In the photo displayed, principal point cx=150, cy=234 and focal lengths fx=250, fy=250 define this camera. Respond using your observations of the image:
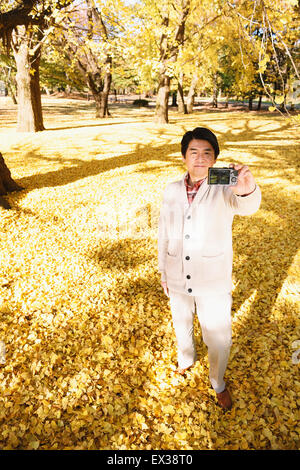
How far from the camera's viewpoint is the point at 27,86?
41.7 ft

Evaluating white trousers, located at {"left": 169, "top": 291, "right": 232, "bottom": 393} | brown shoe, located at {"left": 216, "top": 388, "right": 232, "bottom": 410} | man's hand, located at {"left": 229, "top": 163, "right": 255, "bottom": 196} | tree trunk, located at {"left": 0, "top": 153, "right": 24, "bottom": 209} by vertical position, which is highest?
man's hand, located at {"left": 229, "top": 163, "right": 255, "bottom": 196}

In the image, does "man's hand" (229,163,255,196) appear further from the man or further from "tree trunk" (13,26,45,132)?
"tree trunk" (13,26,45,132)

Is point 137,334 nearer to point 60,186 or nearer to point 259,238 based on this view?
point 259,238

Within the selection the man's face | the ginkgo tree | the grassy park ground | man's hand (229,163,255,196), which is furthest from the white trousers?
the ginkgo tree

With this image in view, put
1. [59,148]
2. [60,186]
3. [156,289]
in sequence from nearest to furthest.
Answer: [156,289] < [60,186] < [59,148]

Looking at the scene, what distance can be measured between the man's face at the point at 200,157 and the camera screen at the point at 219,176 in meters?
0.24

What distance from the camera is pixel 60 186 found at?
25.6 ft

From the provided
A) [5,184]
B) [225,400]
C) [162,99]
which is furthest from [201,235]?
[162,99]

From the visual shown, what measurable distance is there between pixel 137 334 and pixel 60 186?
18.7ft

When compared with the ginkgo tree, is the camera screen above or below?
below

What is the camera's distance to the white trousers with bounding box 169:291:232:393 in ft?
7.64

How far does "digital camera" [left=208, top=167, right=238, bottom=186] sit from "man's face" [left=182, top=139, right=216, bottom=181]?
23 centimetres

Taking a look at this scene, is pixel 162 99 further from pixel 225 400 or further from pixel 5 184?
pixel 225 400
